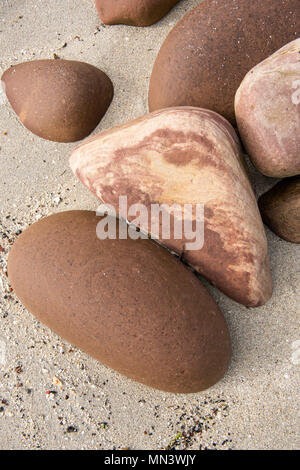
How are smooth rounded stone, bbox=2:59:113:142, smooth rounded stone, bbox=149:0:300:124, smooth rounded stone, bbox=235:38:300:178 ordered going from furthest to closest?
smooth rounded stone, bbox=2:59:113:142 → smooth rounded stone, bbox=149:0:300:124 → smooth rounded stone, bbox=235:38:300:178

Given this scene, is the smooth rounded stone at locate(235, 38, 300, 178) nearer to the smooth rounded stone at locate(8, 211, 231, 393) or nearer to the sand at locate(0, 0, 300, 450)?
the sand at locate(0, 0, 300, 450)

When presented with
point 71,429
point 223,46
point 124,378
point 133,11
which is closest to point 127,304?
point 124,378

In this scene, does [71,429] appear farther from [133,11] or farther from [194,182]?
[133,11]

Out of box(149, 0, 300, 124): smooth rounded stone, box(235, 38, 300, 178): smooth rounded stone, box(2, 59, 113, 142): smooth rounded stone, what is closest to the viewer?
box(235, 38, 300, 178): smooth rounded stone

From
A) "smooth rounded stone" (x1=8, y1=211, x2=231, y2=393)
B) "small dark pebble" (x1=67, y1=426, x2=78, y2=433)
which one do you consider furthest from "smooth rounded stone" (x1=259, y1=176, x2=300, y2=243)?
"small dark pebble" (x1=67, y1=426, x2=78, y2=433)

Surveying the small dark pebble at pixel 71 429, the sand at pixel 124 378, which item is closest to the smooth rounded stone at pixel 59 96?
the sand at pixel 124 378
